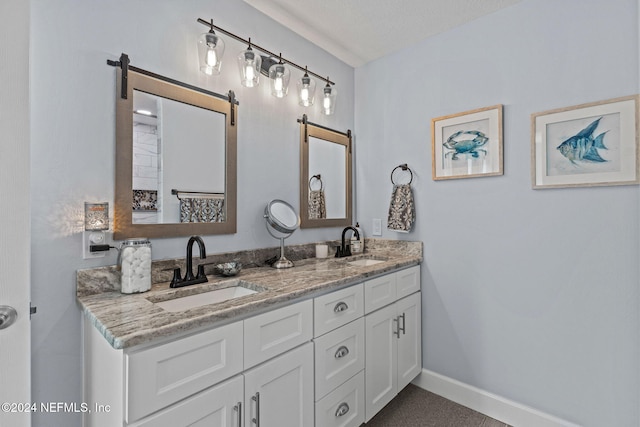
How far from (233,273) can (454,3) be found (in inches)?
79.4

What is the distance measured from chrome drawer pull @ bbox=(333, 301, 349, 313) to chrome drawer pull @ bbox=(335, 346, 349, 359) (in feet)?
0.60

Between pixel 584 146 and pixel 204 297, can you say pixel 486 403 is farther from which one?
pixel 204 297

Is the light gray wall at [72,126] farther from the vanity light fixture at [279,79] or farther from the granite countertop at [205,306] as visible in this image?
the vanity light fixture at [279,79]

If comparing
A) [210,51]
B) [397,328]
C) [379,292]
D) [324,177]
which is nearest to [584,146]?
[379,292]

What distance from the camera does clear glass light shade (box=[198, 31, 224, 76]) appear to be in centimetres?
152

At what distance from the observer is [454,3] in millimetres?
1812

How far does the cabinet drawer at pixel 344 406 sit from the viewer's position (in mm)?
1398

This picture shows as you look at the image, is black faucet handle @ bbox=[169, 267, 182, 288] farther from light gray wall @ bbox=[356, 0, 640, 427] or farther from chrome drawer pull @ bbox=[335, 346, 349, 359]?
light gray wall @ bbox=[356, 0, 640, 427]

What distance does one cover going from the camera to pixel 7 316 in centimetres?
82

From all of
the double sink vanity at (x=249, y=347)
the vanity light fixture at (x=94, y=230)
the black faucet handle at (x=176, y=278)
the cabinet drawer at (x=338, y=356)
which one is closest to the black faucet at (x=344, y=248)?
the double sink vanity at (x=249, y=347)

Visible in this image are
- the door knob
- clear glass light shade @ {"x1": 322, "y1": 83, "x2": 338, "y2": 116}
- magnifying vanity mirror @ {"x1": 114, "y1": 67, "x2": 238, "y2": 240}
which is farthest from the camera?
clear glass light shade @ {"x1": 322, "y1": 83, "x2": 338, "y2": 116}

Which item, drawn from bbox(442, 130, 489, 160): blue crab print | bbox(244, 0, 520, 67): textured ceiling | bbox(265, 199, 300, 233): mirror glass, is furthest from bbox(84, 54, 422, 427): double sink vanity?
bbox(442, 130, 489, 160): blue crab print

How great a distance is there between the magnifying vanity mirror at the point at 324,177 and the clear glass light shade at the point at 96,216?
3.77ft

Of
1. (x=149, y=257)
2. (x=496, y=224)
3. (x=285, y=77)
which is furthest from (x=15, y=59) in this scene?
(x=496, y=224)
